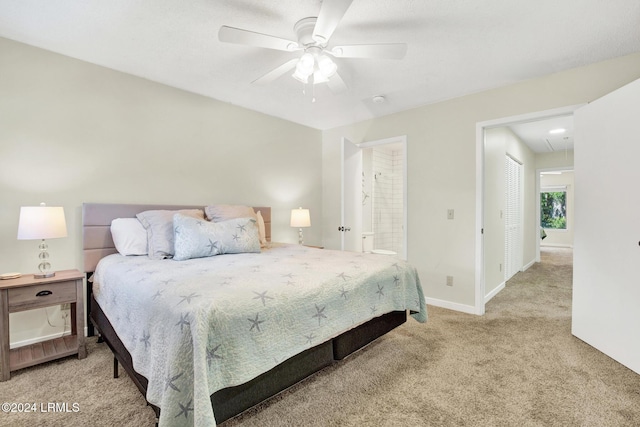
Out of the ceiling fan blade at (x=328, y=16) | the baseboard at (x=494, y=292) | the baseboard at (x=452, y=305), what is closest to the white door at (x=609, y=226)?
the baseboard at (x=452, y=305)

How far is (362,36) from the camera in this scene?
2.25 metres

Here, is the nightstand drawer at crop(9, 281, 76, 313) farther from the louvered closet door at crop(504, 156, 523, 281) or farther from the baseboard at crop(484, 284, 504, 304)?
the louvered closet door at crop(504, 156, 523, 281)

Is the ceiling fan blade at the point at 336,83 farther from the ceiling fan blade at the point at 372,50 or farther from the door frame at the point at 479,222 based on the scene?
the door frame at the point at 479,222

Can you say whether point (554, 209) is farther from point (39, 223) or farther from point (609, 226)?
point (39, 223)

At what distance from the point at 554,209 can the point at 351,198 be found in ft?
28.9

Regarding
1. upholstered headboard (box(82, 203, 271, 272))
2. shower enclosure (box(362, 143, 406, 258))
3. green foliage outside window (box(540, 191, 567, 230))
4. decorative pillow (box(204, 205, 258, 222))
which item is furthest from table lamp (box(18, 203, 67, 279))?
green foliage outside window (box(540, 191, 567, 230))

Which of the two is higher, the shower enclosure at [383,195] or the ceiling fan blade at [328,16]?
the ceiling fan blade at [328,16]

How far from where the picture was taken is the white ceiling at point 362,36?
1915mm

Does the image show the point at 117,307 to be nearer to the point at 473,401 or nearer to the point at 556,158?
the point at 473,401

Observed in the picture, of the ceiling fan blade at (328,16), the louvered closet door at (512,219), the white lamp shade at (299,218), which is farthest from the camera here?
the louvered closet door at (512,219)

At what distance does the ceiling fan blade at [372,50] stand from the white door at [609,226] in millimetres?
1725

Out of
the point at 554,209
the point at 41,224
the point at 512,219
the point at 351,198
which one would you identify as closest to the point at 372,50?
the point at 351,198

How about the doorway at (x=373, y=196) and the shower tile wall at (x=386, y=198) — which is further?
the shower tile wall at (x=386, y=198)

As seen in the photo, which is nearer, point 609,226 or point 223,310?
point 223,310
